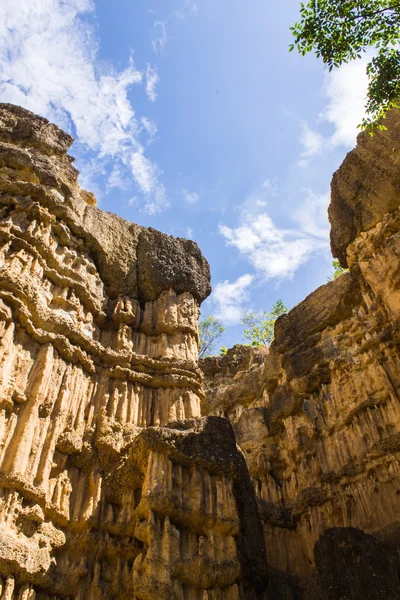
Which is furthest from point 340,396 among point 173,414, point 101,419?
point 101,419

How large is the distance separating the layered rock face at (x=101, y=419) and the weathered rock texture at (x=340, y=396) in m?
5.73

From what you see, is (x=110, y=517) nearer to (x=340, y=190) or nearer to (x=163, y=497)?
(x=163, y=497)

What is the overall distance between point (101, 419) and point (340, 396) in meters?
9.98

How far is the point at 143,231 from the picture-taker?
21203mm

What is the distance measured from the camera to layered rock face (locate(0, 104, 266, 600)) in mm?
10209

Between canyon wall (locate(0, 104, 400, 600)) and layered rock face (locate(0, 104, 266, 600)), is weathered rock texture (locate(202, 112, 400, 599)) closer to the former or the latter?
canyon wall (locate(0, 104, 400, 600))

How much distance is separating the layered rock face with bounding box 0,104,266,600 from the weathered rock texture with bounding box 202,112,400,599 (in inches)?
226

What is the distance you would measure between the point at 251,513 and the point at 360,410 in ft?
27.7

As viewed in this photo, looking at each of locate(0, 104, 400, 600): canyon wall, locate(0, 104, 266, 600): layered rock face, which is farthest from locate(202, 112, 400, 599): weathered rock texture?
locate(0, 104, 266, 600): layered rock face

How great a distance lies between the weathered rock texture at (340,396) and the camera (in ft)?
54.9

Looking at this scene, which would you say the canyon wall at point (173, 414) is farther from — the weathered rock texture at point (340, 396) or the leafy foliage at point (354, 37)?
the leafy foliage at point (354, 37)

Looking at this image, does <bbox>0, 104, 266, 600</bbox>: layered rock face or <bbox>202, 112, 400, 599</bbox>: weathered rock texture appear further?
<bbox>202, 112, 400, 599</bbox>: weathered rock texture

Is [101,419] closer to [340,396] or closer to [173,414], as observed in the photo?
[173,414]

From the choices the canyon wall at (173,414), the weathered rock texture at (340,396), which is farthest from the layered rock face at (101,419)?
the weathered rock texture at (340,396)
